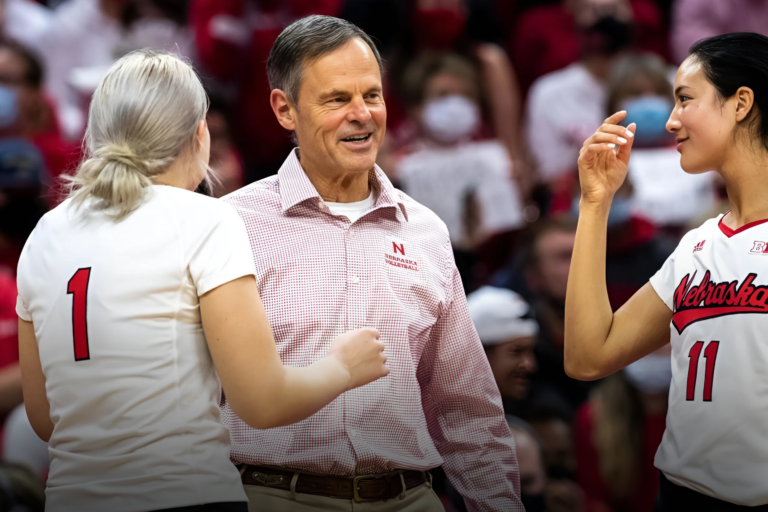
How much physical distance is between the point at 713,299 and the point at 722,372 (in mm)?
165

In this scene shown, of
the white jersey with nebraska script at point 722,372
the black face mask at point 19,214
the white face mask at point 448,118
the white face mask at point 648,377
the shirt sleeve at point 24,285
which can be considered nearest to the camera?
the shirt sleeve at point 24,285

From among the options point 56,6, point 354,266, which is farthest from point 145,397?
point 56,6

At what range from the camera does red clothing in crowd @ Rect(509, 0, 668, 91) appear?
5806 mm

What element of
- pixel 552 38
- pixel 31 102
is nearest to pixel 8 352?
pixel 31 102

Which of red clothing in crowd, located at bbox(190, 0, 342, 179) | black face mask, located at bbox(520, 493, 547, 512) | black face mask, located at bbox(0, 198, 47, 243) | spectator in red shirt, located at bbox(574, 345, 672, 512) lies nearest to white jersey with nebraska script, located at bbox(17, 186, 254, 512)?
black face mask, located at bbox(520, 493, 547, 512)

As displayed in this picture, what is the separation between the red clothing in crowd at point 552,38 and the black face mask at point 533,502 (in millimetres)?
3005

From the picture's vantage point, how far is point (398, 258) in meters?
2.49

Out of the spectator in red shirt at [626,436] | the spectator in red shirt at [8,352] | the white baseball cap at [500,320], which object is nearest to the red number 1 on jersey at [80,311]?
the spectator in red shirt at [8,352]

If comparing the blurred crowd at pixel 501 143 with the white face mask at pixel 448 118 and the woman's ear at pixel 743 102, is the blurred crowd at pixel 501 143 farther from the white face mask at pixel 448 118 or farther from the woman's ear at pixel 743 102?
the woman's ear at pixel 743 102

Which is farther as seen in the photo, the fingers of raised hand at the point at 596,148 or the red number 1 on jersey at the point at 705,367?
the fingers of raised hand at the point at 596,148

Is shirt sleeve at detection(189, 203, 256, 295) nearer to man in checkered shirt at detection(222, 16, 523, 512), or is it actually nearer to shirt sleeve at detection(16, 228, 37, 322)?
shirt sleeve at detection(16, 228, 37, 322)

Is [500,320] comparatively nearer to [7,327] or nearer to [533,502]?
[533,502]

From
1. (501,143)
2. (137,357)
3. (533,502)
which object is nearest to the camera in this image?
(137,357)

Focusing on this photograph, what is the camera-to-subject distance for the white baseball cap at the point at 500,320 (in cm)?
379
